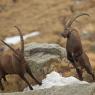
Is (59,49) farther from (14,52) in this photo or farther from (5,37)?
(5,37)

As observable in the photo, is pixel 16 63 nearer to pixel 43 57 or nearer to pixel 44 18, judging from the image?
pixel 43 57

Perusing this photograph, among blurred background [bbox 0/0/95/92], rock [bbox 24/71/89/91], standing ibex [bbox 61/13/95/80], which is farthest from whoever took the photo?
blurred background [bbox 0/0/95/92]

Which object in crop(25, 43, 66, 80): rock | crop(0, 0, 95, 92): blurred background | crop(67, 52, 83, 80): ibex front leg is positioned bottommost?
crop(0, 0, 95, 92): blurred background

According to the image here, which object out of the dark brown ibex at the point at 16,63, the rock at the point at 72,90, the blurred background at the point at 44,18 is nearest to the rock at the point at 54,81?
the dark brown ibex at the point at 16,63

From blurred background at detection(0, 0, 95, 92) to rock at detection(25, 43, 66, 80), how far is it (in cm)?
4140

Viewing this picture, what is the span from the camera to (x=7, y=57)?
70.5ft

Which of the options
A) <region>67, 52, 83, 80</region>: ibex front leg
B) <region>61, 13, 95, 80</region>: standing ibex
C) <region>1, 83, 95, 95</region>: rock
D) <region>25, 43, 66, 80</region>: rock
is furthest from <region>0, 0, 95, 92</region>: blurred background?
<region>1, 83, 95, 95</region>: rock

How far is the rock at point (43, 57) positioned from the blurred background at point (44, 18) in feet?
136

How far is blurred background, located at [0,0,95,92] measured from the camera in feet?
260

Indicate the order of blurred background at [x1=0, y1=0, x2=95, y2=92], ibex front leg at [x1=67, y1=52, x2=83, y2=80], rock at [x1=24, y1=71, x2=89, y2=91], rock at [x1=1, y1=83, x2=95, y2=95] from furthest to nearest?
blurred background at [x1=0, y1=0, x2=95, y2=92], rock at [x1=24, y1=71, x2=89, y2=91], ibex front leg at [x1=67, y1=52, x2=83, y2=80], rock at [x1=1, y1=83, x2=95, y2=95]

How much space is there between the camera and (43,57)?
85.9 ft

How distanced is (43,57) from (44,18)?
66491 millimetres

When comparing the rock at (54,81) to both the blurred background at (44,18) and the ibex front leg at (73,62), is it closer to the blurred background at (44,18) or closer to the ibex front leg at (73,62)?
the ibex front leg at (73,62)

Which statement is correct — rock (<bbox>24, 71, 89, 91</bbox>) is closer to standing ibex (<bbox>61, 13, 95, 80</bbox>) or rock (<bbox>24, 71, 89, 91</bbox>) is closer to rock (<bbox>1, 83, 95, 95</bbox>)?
standing ibex (<bbox>61, 13, 95, 80</bbox>)
